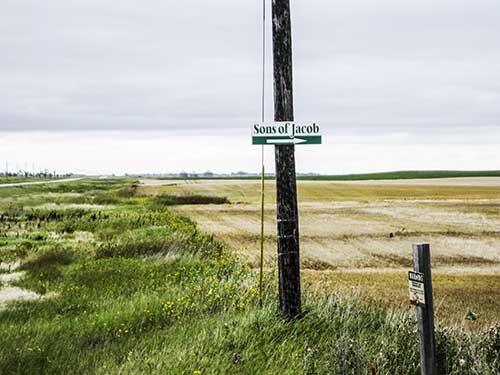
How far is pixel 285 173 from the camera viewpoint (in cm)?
757

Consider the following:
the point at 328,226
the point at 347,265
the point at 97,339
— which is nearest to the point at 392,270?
the point at 347,265

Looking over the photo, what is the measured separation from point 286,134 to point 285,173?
538 mm

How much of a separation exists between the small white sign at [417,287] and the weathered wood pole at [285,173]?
2215 mm

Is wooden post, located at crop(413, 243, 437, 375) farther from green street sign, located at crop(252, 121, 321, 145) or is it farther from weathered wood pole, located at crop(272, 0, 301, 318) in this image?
green street sign, located at crop(252, 121, 321, 145)

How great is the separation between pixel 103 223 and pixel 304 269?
13150mm

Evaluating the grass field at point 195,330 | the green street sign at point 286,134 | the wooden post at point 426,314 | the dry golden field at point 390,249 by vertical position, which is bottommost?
the dry golden field at point 390,249

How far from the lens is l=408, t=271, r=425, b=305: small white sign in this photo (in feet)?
17.9

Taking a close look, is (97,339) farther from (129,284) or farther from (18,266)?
(18,266)

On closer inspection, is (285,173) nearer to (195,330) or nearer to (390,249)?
(195,330)

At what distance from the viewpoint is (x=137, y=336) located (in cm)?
768

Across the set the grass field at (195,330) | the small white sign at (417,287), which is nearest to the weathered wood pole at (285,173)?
the grass field at (195,330)

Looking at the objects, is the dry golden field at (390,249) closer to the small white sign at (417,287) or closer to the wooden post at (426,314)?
the wooden post at (426,314)

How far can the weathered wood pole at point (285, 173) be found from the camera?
758 cm

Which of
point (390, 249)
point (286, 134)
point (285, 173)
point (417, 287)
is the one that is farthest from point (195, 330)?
point (390, 249)
